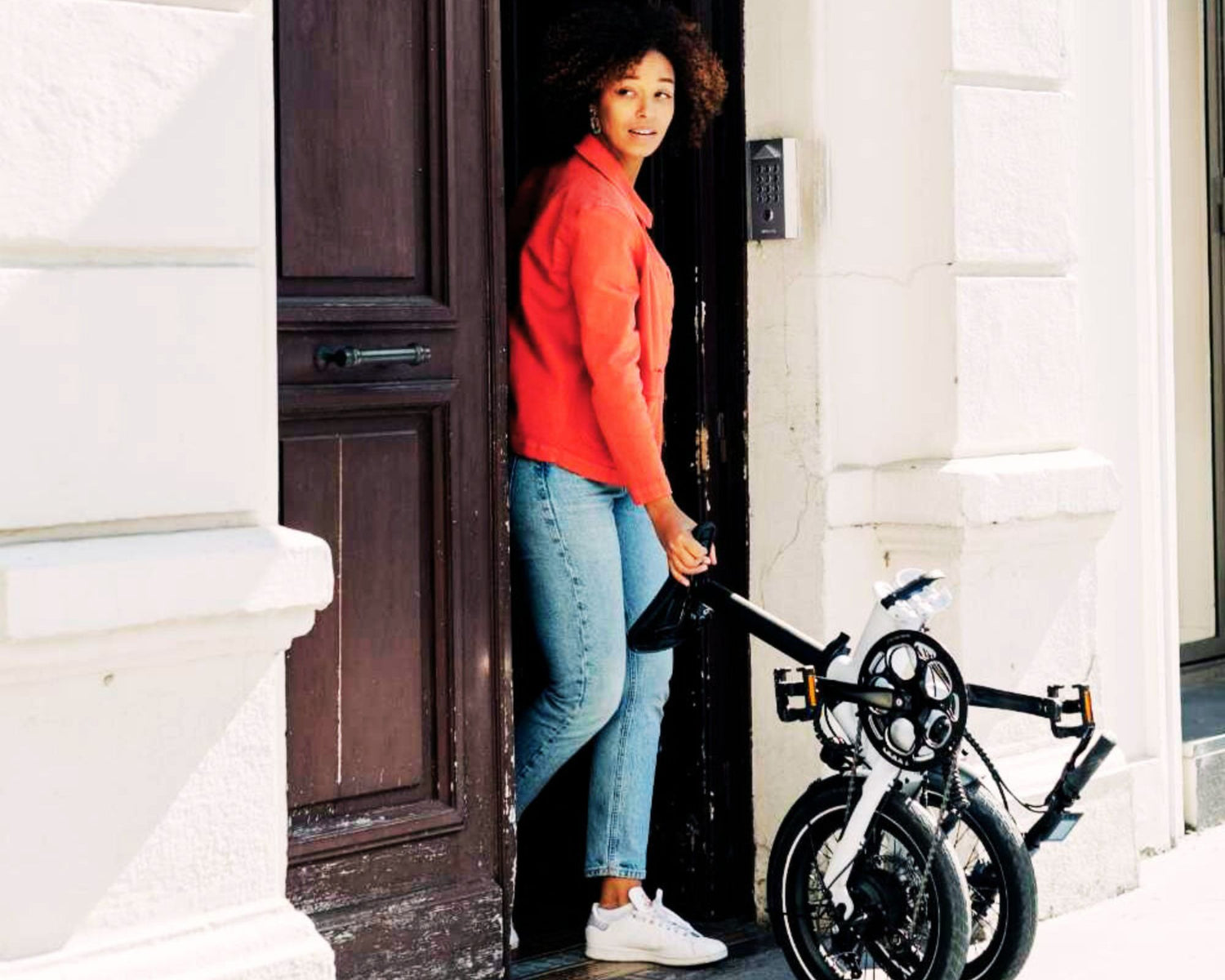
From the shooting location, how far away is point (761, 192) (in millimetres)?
5328

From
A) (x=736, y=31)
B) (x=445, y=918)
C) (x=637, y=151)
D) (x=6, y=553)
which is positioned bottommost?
(x=445, y=918)

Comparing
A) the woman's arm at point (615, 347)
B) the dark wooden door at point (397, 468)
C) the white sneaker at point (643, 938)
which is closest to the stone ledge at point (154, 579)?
the dark wooden door at point (397, 468)

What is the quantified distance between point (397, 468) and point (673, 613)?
2.07 feet

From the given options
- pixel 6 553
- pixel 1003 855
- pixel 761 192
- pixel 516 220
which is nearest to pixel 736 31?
pixel 761 192

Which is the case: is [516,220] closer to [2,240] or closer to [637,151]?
[637,151]

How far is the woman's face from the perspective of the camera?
485 centimetres

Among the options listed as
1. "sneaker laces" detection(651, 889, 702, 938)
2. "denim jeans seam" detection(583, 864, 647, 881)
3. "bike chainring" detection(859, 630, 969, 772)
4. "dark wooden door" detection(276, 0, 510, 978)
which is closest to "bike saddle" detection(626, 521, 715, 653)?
"dark wooden door" detection(276, 0, 510, 978)

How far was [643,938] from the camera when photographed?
497 centimetres

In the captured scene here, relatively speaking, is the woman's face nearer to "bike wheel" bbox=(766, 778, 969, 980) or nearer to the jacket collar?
the jacket collar

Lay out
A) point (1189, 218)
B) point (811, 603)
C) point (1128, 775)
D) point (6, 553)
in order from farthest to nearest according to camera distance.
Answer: point (1189, 218)
point (1128, 775)
point (811, 603)
point (6, 553)

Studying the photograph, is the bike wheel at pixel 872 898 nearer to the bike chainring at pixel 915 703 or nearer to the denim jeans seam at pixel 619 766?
the bike chainring at pixel 915 703

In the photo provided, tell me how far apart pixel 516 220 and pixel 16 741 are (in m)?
1.90

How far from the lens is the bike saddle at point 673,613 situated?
4.60 m

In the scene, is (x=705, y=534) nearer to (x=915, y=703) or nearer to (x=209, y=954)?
(x=915, y=703)
